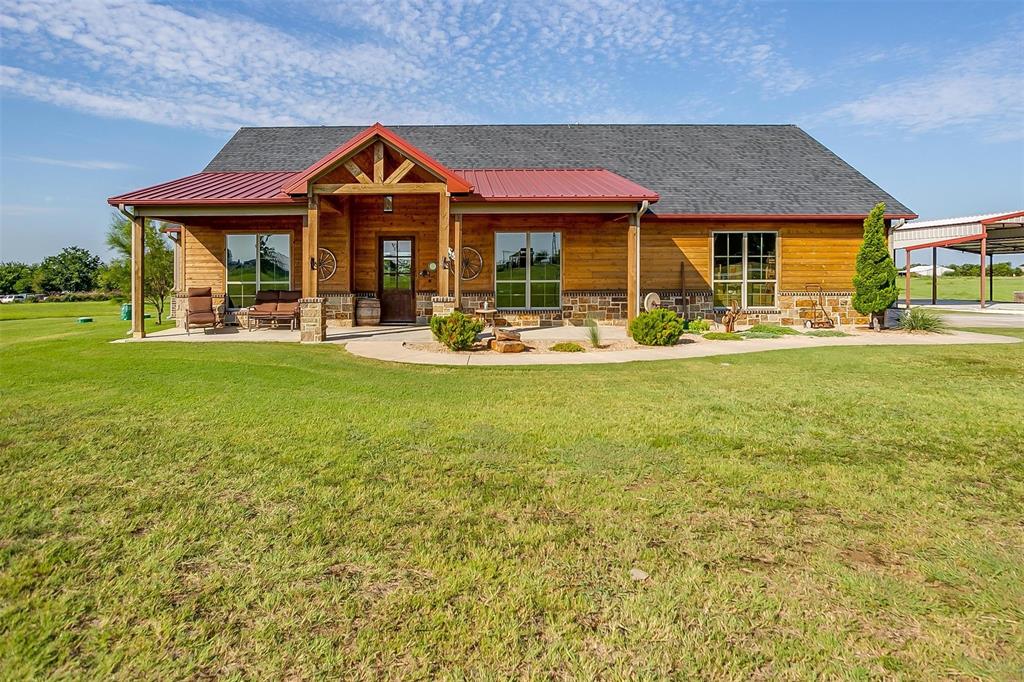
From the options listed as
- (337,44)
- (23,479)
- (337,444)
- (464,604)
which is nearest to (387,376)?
(337,444)

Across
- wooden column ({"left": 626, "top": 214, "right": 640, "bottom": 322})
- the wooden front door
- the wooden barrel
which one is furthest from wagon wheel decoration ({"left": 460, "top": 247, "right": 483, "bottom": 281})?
wooden column ({"left": 626, "top": 214, "right": 640, "bottom": 322})

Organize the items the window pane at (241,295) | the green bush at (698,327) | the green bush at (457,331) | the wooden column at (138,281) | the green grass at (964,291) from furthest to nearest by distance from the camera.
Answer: the green grass at (964,291) < the window pane at (241,295) < the green bush at (698,327) < the wooden column at (138,281) < the green bush at (457,331)

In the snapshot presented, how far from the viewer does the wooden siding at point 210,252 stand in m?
15.5

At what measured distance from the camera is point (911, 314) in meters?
13.5

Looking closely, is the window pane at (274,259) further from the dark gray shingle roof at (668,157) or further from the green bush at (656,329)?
the green bush at (656,329)

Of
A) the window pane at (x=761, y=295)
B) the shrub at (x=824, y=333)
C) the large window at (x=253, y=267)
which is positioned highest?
the large window at (x=253, y=267)

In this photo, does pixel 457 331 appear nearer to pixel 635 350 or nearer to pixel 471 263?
pixel 635 350

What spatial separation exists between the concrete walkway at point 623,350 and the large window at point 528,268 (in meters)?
2.36

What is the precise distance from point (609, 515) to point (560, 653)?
1.18m

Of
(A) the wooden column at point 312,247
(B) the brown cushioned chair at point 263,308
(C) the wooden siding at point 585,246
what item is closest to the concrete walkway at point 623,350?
(A) the wooden column at point 312,247

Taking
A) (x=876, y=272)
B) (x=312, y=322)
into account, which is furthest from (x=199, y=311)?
(x=876, y=272)

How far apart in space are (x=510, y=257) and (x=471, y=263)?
1.09m

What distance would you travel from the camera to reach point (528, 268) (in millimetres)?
15531

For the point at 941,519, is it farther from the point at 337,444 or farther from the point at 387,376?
the point at 387,376
